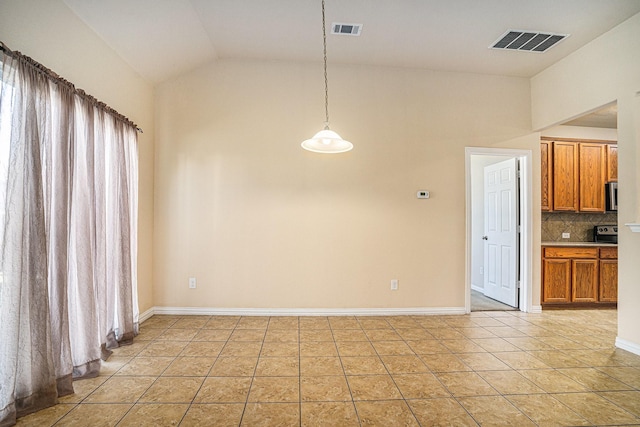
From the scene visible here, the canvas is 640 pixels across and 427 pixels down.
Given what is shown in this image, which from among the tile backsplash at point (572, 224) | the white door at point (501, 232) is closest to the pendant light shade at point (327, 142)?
the white door at point (501, 232)

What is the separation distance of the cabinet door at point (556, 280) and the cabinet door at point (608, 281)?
0.51 meters

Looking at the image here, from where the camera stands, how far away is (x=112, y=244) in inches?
113

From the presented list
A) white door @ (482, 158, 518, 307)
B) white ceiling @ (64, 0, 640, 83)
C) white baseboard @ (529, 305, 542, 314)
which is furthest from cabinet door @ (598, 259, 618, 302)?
white ceiling @ (64, 0, 640, 83)

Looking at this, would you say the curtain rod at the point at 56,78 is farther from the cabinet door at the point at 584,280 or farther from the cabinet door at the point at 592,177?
the cabinet door at the point at 592,177

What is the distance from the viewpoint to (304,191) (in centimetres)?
389

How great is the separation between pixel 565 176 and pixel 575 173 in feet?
0.59

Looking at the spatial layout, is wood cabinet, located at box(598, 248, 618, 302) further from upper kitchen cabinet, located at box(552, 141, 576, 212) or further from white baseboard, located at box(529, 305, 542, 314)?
white baseboard, located at box(529, 305, 542, 314)

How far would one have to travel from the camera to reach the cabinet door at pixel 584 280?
14.0 feet

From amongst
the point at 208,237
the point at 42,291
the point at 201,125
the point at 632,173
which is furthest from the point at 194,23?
the point at 632,173

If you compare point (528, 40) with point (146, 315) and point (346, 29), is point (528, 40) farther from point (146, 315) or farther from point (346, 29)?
point (146, 315)

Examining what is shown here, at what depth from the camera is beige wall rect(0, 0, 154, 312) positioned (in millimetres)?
2018

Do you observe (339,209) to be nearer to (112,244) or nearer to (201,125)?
(201,125)

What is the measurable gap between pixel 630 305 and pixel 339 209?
3078mm

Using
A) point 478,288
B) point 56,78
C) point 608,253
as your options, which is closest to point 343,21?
point 56,78
